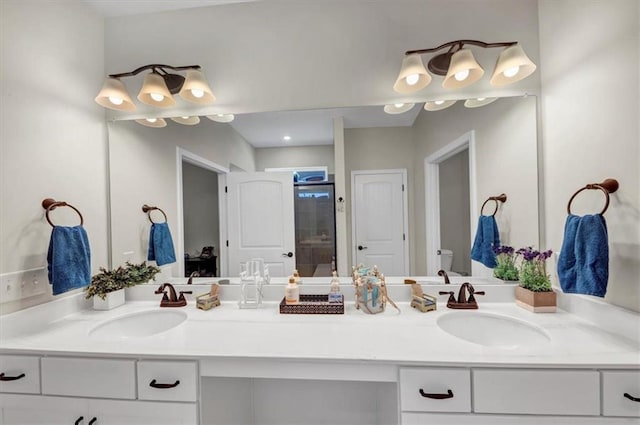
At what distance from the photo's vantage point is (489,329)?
1326 millimetres

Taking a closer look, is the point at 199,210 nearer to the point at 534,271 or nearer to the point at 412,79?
the point at 412,79

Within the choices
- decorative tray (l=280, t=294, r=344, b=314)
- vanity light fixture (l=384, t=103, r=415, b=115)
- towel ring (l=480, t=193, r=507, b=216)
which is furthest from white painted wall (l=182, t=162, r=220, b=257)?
towel ring (l=480, t=193, r=507, b=216)

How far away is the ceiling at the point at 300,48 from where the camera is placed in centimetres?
154

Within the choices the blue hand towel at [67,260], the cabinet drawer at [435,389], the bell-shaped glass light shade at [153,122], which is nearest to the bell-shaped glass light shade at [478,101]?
A: the cabinet drawer at [435,389]

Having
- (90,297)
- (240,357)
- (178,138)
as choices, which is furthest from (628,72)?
(90,297)

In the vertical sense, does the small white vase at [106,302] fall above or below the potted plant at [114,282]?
below

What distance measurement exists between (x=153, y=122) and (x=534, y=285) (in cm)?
242

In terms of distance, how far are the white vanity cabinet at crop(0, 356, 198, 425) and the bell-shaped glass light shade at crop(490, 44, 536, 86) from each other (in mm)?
1977

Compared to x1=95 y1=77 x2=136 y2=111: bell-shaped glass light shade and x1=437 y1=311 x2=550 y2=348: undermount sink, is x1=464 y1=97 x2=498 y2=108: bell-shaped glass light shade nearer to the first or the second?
Answer: x1=437 y1=311 x2=550 y2=348: undermount sink

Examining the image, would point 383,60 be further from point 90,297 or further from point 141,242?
point 90,297

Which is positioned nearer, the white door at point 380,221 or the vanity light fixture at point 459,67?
the vanity light fixture at point 459,67

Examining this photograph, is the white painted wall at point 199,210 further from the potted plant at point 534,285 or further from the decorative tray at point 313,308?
the potted plant at point 534,285

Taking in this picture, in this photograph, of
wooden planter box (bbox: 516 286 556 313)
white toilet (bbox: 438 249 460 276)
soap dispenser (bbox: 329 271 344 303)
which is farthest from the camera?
white toilet (bbox: 438 249 460 276)

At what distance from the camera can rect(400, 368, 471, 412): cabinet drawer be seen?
91 cm
